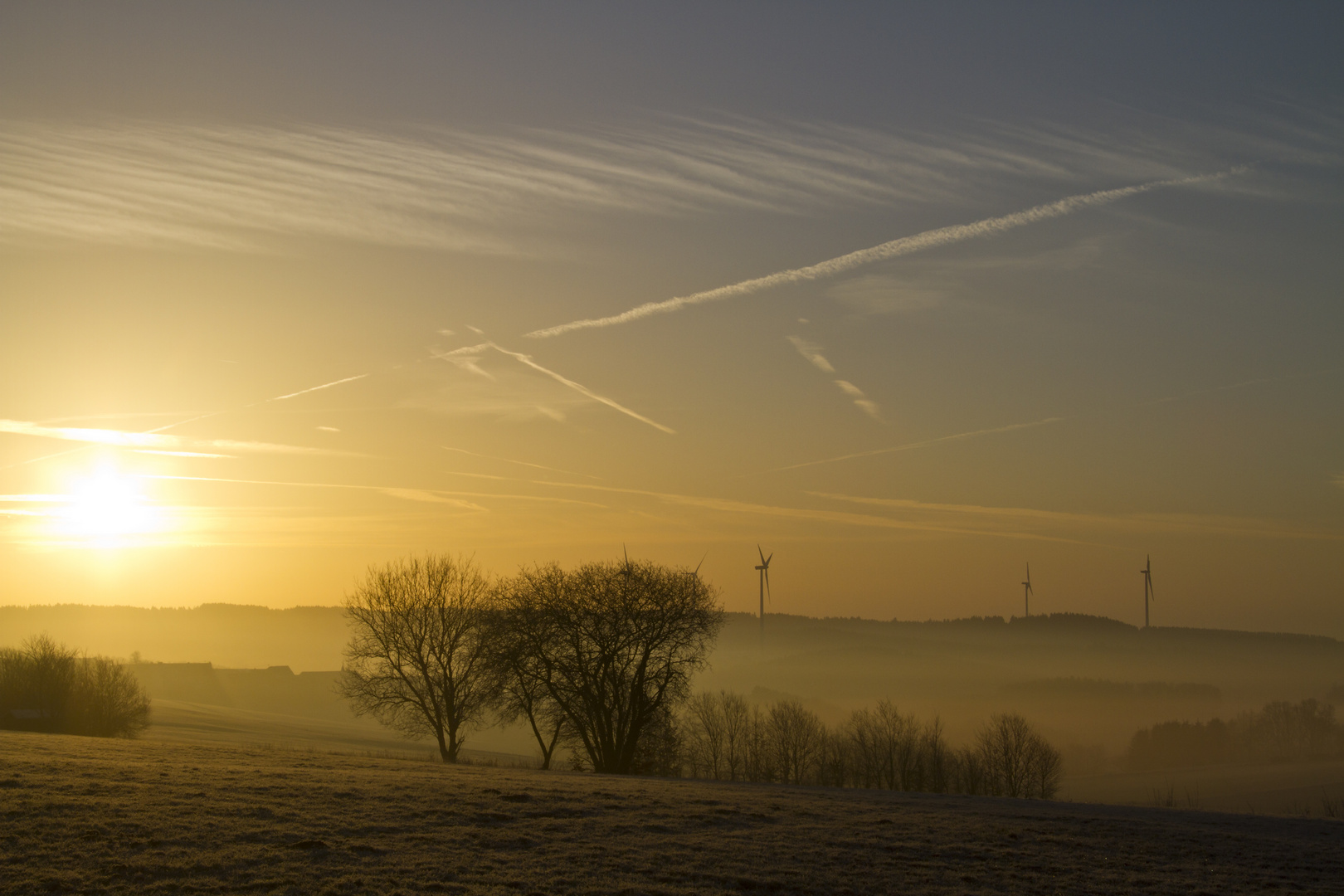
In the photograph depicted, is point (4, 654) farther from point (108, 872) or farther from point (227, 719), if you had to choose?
point (108, 872)

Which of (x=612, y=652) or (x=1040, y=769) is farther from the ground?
(x=612, y=652)

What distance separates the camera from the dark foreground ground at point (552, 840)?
20.1 metres

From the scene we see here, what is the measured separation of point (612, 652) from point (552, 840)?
36037mm

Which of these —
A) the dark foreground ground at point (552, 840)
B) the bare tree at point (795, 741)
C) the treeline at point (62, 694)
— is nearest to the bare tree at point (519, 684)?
the dark foreground ground at point (552, 840)

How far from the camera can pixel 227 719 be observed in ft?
474

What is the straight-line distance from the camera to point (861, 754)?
114m

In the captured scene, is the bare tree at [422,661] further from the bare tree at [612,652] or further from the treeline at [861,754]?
the treeline at [861,754]

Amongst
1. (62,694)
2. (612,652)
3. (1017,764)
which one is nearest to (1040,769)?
(1017,764)

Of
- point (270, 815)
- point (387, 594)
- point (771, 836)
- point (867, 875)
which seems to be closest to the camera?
point (867, 875)

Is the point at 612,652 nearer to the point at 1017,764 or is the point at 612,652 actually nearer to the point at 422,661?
the point at 422,661

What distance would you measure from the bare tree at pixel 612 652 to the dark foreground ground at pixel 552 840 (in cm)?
2485

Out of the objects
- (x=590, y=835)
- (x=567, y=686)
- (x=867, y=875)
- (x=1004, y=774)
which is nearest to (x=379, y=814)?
(x=590, y=835)

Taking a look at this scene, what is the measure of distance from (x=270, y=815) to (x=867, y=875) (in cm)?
1463

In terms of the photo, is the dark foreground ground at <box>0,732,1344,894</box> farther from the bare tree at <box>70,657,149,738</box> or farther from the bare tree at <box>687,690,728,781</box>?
the bare tree at <box>687,690,728,781</box>
